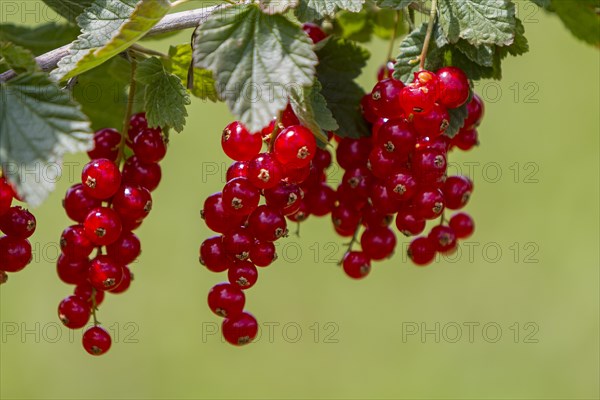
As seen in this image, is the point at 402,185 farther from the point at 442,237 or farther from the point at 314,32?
the point at 314,32

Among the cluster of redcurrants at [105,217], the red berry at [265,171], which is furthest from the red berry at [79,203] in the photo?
the red berry at [265,171]

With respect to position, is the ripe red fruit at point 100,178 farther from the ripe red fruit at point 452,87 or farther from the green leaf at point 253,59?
the ripe red fruit at point 452,87

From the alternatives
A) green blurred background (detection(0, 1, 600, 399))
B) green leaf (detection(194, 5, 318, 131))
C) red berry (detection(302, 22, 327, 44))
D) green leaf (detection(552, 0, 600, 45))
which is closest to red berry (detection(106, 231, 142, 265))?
green leaf (detection(194, 5, 318, 131))

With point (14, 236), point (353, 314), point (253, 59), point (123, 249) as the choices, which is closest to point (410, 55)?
point (253, 59)

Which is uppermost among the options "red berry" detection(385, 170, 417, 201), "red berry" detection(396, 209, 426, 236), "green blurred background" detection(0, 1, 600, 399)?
"red berry" detection(385, 170, 417, 201)

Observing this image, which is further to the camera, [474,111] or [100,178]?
[474,111]

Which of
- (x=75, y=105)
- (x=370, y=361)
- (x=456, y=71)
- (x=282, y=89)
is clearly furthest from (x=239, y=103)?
(x=370, y=361)

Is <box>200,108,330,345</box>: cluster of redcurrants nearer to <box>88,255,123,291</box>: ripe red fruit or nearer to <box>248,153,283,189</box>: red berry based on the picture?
<box>248,153,283,189</box>: red berry

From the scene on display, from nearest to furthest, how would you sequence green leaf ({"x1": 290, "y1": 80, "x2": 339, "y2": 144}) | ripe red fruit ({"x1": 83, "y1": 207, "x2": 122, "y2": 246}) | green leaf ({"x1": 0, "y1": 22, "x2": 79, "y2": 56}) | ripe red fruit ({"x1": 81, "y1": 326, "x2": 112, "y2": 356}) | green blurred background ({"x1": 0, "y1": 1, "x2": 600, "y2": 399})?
green leaf ({"x1": 290, "y1": 80, "x2": 339, "y2": 144})
ripe red fruit ({"x1": 83, "y1": 207, "x2": 122, "y2": 246})
ripe red fruit ({"x1": 81, "y1": 326, "x2": 112, "y2": 356})
green leaf ({"x1": 0, "y1": 22, "x2": 79, "y2": 56})
green blurred background ({"x1": 0, "y1": 1, "x2": 600, "y2": 399})
